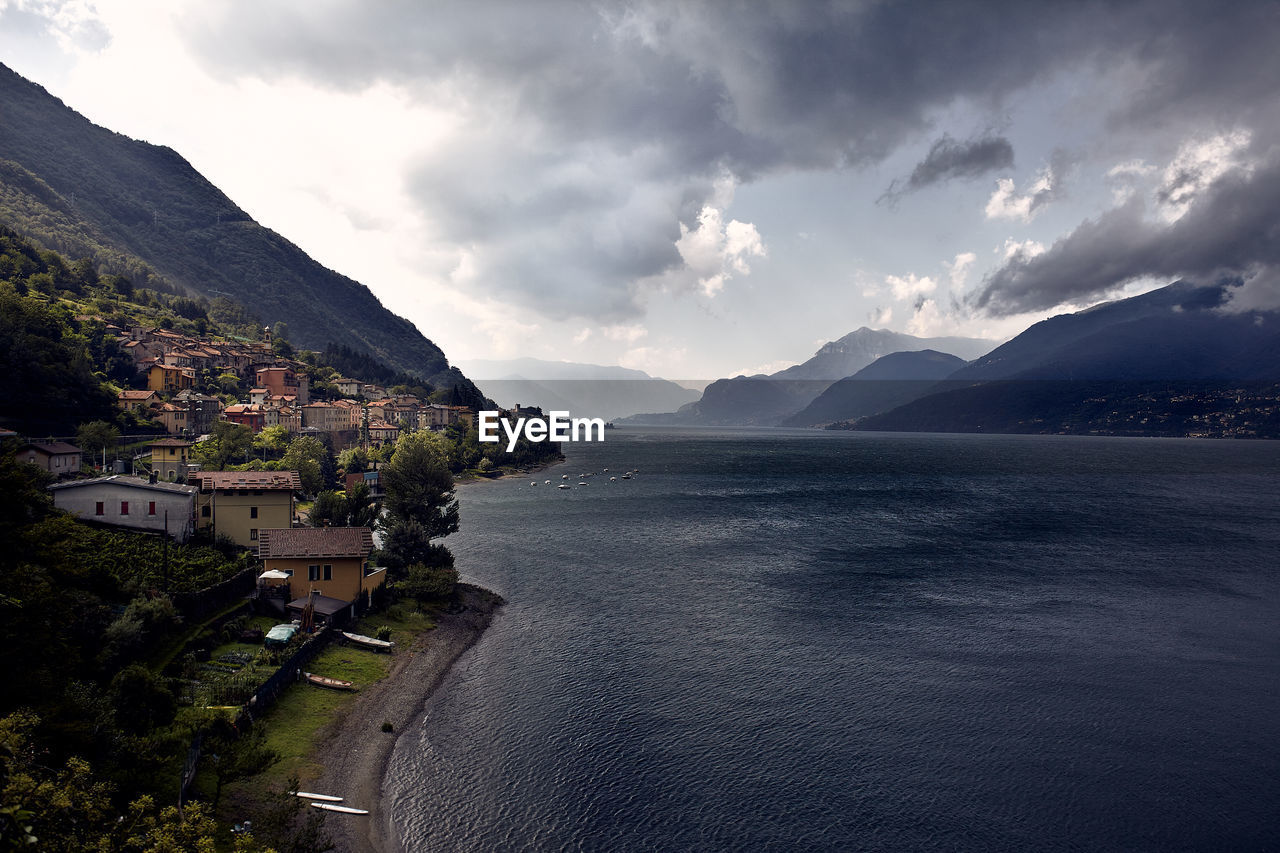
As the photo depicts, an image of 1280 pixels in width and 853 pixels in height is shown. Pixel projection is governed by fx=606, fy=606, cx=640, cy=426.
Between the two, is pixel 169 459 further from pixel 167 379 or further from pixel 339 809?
pixel 339 809

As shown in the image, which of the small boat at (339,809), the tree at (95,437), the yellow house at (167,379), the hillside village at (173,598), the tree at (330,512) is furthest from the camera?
the yellow house at (167,379)

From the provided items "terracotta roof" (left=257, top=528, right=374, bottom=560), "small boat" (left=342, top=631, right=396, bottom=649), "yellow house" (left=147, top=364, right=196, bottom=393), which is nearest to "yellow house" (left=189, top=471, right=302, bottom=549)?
"terracotta roof" (left=257, top=528, right=374, bottom=560)

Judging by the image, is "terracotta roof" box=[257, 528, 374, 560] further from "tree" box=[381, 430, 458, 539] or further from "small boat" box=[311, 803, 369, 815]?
"small boat" box=[311, 803, 369, 815]

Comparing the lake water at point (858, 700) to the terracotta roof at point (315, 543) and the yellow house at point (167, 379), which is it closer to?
the terracotta roof at point (315, 543)

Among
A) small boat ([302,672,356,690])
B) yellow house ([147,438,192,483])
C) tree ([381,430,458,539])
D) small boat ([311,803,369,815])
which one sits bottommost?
small boat ([311,803,369,815])

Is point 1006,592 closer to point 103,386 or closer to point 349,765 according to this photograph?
point 349,765

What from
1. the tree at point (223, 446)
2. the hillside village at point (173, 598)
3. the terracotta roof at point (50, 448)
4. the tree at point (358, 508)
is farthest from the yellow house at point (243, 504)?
the tree at point (223, 446)
